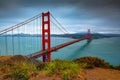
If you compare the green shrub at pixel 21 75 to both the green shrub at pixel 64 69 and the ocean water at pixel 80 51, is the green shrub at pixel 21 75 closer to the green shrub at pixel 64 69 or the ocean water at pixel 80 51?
the green shrub at pixel 64 69

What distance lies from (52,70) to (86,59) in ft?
6.75

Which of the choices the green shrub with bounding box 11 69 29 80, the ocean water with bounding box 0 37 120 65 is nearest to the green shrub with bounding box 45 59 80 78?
the green shrub with bounding box 11 69 29 80

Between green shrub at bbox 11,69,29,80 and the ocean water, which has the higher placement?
green shrub at bbox 11,69,29,80

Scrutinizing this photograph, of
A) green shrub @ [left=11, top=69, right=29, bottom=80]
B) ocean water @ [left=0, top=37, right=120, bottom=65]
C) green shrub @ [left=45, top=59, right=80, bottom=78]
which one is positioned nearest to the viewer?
green shrub @ [left=45, top=59, right=80, bottom=78]

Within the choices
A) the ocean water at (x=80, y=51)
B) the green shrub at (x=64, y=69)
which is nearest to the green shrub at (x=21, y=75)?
the green shrub at (x=64, y=69)

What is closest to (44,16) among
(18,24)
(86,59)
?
(18,24)

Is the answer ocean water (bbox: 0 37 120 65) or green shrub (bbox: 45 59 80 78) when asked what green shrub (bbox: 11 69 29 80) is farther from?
ocean water (bbox: 0 37 120 65)

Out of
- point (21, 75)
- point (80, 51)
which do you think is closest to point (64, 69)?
point (21, 75)

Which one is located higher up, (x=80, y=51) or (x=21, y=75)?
(x=21, y=75)

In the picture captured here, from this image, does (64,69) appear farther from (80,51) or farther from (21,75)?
(80,51)

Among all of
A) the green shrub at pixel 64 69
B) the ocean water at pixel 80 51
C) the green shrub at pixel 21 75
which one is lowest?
the ocean water at pixel 80 51

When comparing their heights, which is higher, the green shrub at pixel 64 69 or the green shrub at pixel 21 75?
the green shrub at pixel 64 69

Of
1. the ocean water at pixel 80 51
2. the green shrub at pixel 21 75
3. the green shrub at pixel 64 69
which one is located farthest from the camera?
the ocean water at pixel 80 51

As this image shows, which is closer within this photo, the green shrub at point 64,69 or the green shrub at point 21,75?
the green shrub at point 64,69
